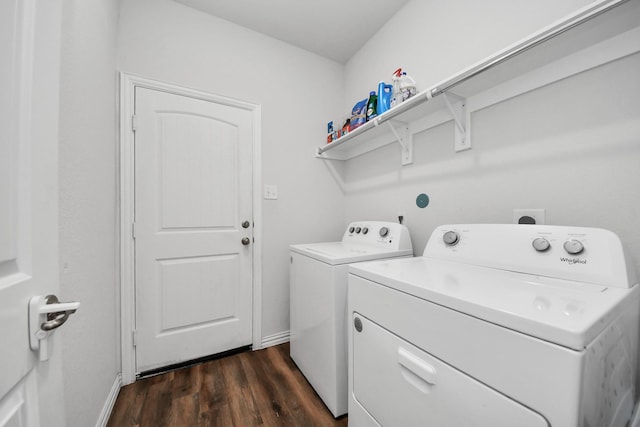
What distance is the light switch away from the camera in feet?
6.43

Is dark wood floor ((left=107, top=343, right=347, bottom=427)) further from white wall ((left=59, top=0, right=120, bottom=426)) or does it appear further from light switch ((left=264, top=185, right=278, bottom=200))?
light switch ((left=264, top=185, right=278, bottom=200))

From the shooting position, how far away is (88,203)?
1023 mm

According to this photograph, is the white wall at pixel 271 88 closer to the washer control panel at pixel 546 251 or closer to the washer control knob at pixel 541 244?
the washer control panel at pixel 546 251

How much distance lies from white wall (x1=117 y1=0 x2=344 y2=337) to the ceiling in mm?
83

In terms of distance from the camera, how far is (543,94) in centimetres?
102

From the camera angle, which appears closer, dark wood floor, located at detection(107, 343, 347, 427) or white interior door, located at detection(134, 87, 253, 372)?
dark wood floor, located at detection(107, 343, 347, 427)

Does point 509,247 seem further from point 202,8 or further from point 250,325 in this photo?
point 202,8

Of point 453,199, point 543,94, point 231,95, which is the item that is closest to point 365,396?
point 453,199

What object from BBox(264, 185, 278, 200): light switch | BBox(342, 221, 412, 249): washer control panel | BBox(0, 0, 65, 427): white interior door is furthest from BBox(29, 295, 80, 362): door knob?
BBox(264, 185, 278, 200): light switch

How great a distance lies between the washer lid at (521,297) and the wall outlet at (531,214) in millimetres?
355

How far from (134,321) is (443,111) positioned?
2.33 metres

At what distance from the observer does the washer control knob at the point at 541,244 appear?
81 centimetres

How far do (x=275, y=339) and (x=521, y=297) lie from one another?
1.83 m

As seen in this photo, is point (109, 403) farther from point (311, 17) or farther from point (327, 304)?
point (311, 17)
